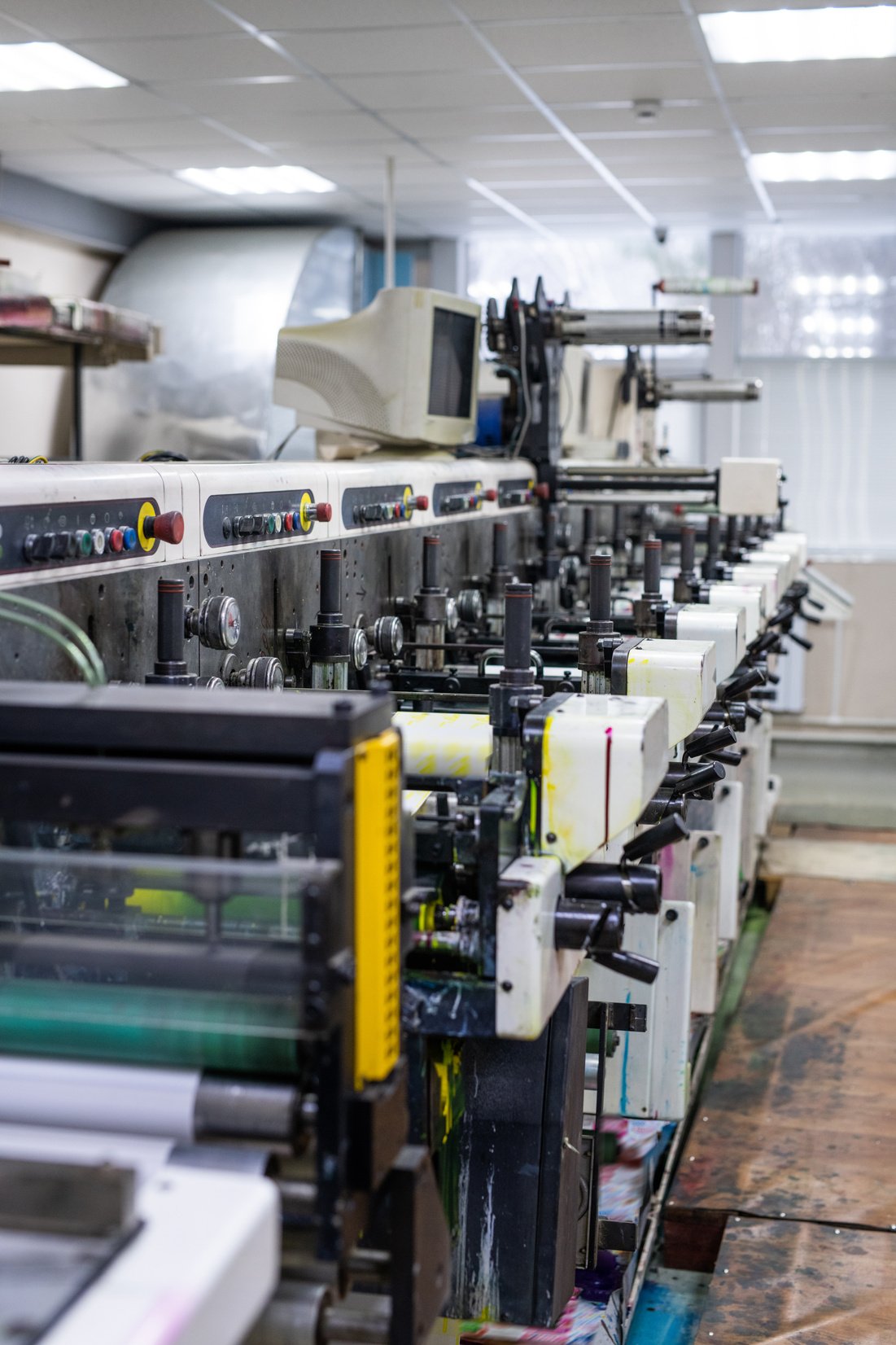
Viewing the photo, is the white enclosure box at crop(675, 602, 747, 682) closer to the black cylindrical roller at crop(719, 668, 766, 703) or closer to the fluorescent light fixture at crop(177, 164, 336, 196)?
the black cylindrical roller at crop(719, 668, 766, 703)

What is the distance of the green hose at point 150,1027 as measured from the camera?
1017 mm

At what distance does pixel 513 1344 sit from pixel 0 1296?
156 cm

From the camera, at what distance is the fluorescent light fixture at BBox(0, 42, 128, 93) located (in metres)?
4.69

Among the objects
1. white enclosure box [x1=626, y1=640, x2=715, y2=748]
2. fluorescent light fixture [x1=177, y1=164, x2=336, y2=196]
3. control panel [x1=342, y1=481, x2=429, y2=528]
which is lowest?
white enclosure box [x1=626, y1=640, x2=715, y2=748]

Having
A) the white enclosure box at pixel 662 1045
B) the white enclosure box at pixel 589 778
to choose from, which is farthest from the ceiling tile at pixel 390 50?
the white enclosure box at pixel 589 778

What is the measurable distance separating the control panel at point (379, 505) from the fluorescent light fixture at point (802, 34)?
7.51 ft

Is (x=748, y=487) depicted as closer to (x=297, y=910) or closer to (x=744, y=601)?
(x=744, y=601)

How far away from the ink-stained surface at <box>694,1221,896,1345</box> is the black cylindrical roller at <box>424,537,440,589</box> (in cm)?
129

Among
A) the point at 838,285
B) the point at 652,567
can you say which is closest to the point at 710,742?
the point at 652,567

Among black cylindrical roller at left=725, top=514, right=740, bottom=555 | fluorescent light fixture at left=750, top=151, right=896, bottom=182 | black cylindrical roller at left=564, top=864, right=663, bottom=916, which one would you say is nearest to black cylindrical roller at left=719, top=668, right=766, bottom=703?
black cylindrical roller at left=564, top=864, right=663, bottom=916

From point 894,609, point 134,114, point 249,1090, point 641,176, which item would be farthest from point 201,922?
point 894,609

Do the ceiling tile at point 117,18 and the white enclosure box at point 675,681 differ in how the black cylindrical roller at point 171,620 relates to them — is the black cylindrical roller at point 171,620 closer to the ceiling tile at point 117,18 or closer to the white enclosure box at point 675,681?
the white enclosure box at point 675,681

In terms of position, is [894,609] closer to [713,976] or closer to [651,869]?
[713,976]

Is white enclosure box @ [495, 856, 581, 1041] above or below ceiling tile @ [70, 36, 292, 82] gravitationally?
below
